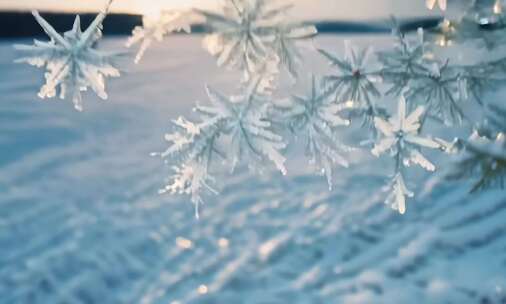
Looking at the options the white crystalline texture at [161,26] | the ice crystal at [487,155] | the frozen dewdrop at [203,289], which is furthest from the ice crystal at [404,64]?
the frozen dewdrop at [203,289]

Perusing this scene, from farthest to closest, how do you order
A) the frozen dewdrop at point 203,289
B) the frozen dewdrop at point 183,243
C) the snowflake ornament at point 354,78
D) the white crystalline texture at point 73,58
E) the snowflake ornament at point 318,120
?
1. the frozen dewdrop at point 183,243
2. the frozen dewdrop at point 203,289
3. the snowflake ornament at point 354,78
4. the snowflake ornament at point 318,120
5. the white crystalline texture at point 73,58

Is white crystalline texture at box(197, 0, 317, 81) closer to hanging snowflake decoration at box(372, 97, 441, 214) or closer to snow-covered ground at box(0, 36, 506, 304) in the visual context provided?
hanging snowflake decoration at box(372, 97, 441, 214)

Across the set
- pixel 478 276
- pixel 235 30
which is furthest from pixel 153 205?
pixel 235 30

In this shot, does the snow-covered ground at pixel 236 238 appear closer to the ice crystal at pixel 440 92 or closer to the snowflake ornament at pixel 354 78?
the snowflake ornament at pixel 354 78

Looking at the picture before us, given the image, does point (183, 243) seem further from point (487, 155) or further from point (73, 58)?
point (73, 58)

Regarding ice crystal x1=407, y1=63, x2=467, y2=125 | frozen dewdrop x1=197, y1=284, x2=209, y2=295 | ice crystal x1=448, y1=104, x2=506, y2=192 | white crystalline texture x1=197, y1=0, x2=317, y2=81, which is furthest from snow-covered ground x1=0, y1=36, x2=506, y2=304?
ice crystal x1=448, y1=104, x2=506, y2=192

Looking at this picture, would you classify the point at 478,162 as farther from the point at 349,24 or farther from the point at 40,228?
the point at 349,24
